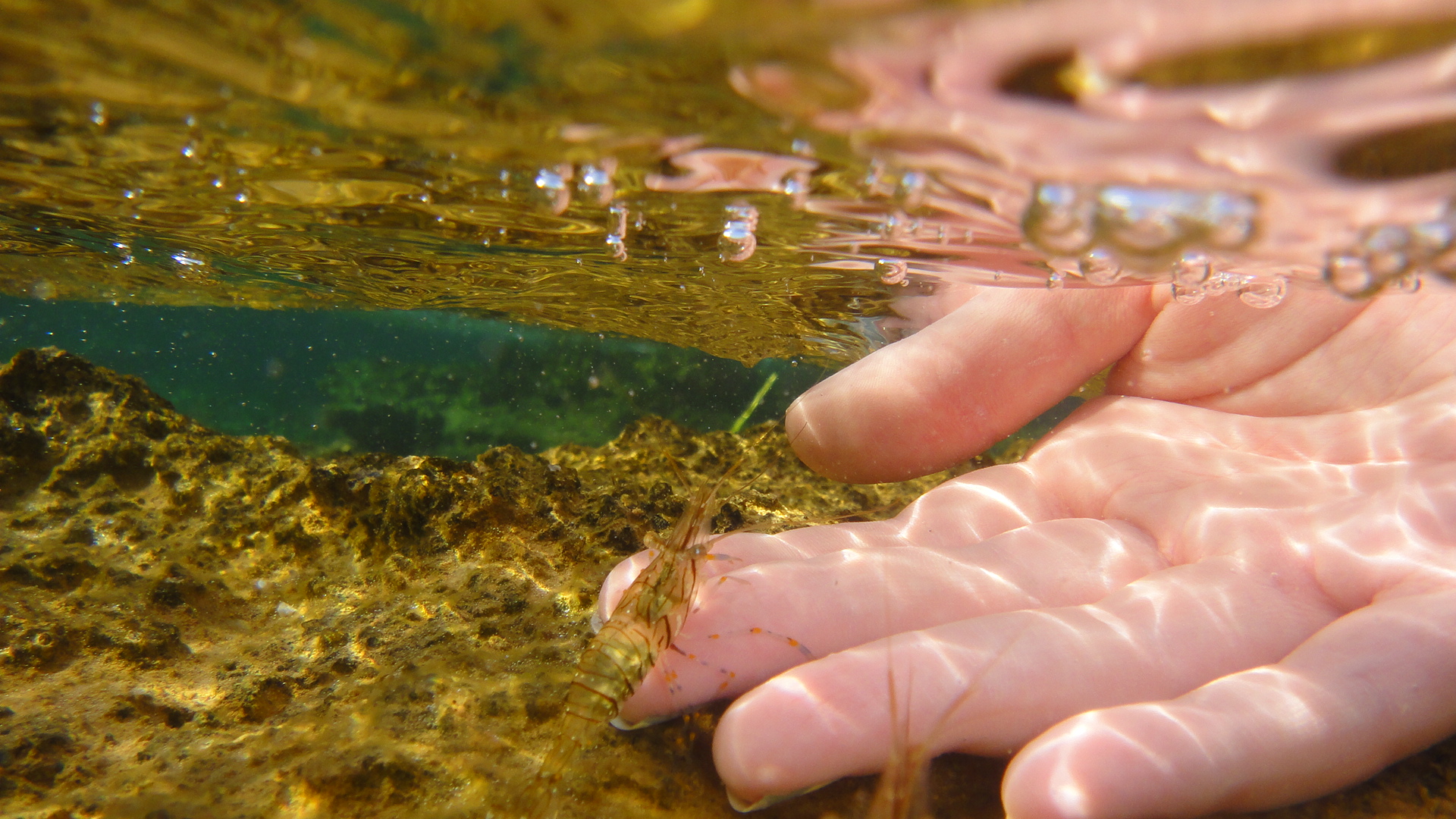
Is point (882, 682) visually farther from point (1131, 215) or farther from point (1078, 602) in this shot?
point (1131, 215)

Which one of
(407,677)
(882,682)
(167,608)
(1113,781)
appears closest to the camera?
(1113,781)

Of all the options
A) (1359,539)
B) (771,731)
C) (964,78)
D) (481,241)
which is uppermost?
(964,78)

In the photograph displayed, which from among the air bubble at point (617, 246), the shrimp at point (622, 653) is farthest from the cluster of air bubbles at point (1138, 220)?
the air bubble at point (617, 246)

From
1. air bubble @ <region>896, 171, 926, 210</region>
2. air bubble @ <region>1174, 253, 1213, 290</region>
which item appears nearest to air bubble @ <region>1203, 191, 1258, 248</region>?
air bubble @ <region>1174, 253, 1213, 290</region>

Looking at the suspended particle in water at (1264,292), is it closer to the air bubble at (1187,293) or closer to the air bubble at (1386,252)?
the air bubble at (1187,293)

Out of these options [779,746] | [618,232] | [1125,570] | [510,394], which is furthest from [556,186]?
[510,394]

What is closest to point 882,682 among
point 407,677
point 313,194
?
point 407,677

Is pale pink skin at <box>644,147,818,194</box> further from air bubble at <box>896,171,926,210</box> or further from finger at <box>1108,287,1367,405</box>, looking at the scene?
finger at <box>1108,287,1367,405</box>
